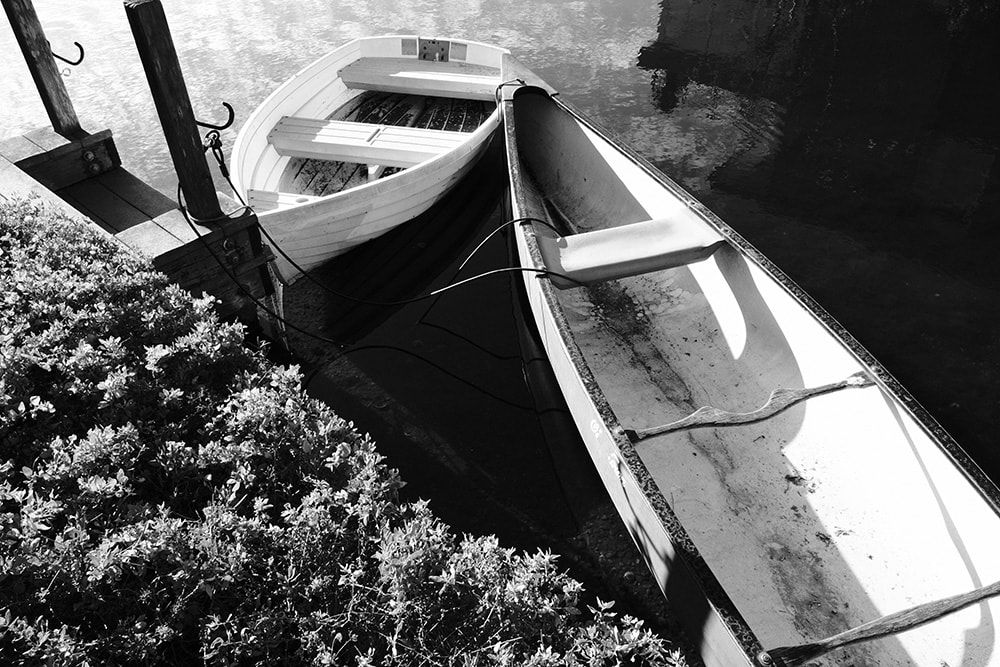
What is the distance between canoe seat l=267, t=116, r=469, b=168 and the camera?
7750 mm

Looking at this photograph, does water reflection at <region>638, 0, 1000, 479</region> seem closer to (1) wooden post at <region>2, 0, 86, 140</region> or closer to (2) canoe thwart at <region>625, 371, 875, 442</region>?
(2) canoe thwart at <region>625, 371, 875, 442</region>

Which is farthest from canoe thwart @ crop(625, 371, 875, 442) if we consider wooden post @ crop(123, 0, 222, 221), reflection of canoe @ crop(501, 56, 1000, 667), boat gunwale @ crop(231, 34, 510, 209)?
wooden post @ crop(123, 0, 222, 221)

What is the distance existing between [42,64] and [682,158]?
7953 millimetres

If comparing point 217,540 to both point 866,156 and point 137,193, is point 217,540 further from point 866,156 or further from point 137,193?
point 866,156

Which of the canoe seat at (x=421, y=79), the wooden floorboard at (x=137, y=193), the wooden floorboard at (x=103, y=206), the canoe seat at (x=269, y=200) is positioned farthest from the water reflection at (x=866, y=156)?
the wooden floorboard at (x=103, y=206)

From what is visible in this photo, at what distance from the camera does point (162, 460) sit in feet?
13.0

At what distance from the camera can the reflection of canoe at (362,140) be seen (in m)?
6.87

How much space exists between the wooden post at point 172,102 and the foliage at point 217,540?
53.3 inches

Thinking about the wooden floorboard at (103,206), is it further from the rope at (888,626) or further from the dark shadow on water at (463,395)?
the rope at (888,626)

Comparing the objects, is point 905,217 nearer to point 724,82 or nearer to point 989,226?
point 989,226

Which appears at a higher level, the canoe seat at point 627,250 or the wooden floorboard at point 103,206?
the wooden floorboard at point 103,206

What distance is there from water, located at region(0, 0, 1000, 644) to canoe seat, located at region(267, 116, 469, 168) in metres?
1.13

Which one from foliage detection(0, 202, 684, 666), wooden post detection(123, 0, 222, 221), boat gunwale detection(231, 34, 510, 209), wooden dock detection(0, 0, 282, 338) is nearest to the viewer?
foliage detection(0, 202, 684, 666)

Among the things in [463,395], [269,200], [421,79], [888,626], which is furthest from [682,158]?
[888,626]
